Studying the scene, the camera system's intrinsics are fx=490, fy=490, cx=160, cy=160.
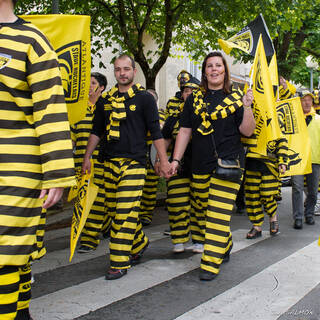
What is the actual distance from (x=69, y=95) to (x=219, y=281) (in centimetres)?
218

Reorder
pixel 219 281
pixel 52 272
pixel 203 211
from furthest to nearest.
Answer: pixel 203 211
pixel 52 272
pixel 219 281

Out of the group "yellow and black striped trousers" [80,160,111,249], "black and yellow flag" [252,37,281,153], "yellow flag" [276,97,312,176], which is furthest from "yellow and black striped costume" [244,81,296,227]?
"yellow and black striped trousers" [80,160,111,249]

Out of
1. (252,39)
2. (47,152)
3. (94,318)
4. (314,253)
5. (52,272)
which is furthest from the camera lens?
(252,39)

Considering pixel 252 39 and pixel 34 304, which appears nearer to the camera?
pixel 34 304

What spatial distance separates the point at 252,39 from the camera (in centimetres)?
602

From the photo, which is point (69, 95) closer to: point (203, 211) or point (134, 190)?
point (134, 190)

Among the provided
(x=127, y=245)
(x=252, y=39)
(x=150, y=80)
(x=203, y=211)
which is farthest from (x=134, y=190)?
(x=150, y=80)

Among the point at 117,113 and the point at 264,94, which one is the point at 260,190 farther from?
the point at 117,113

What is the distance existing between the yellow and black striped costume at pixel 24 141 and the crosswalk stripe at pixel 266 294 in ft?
5.04

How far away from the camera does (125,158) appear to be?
4613 millimetres

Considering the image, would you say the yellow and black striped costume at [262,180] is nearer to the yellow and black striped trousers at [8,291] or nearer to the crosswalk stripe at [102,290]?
the crosswalk stripe at [102,290]

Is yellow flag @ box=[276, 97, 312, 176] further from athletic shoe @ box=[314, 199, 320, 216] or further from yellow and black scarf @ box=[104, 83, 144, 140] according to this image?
yellow and black scarf @ box=[104, 83, 144, 140]

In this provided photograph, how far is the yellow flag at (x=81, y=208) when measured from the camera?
14.6 ft

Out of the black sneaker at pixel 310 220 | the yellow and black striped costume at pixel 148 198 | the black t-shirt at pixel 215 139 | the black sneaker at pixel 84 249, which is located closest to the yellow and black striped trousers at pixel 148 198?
the yellow and black striped costume at pixel 148 198
